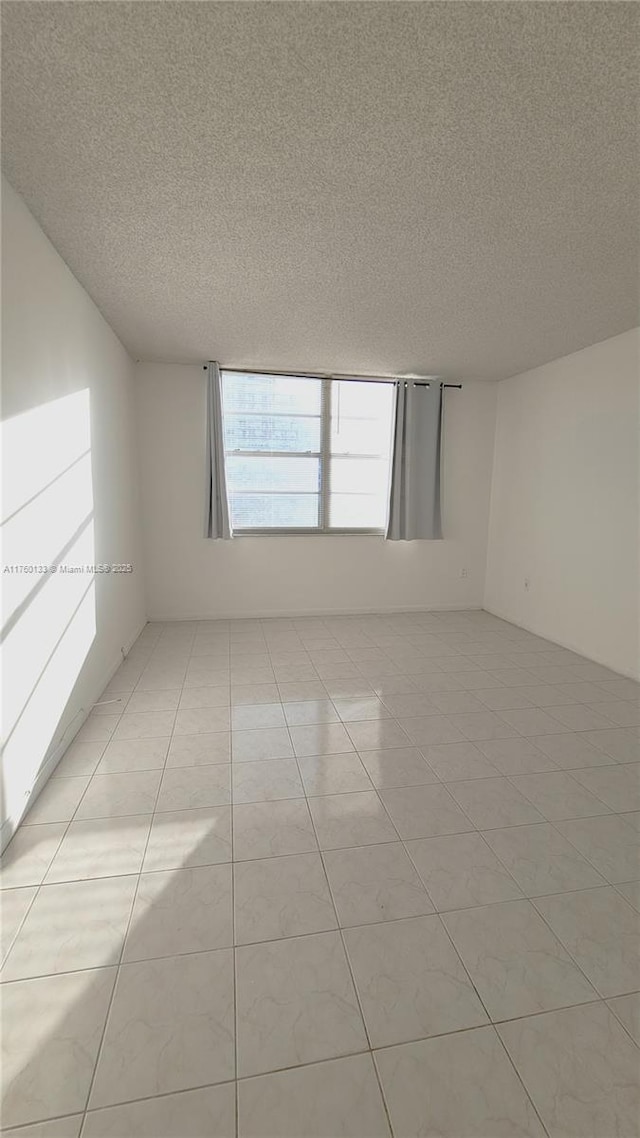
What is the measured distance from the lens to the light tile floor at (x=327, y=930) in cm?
103

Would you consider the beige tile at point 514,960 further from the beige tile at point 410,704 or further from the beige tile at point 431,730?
the beige tile at point 410,704

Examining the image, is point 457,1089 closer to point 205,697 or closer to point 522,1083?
point 522,1083

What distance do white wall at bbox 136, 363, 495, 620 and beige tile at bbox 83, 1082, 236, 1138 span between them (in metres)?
3.90

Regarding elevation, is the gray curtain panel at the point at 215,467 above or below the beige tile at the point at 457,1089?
above

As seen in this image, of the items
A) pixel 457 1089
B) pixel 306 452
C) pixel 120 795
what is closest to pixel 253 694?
pixel 120 795

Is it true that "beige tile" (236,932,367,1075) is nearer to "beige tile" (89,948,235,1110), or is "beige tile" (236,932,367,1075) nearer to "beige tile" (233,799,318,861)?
"beige tile" (89,948,235,1110)

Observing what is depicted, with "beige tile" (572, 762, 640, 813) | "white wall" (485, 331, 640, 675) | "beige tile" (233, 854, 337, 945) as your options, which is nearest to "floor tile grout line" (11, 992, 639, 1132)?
"beige tile" (233, 854, 337, 945)

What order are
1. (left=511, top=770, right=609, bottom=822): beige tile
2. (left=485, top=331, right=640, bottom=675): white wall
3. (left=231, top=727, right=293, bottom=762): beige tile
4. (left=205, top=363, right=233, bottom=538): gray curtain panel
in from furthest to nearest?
(left=205, top=363, right=233, bottom=538): gray curtain panel
(left=485, top=331, right=640, bottom=675): white wall
(left=231, top=727, right=293, bottom=762): beige tile
(left=511, top=770, right=609, bottom=822): beige tile

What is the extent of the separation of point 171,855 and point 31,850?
1.67 feet

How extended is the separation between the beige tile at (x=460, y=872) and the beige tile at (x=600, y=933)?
130 mm

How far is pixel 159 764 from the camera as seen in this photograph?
2248mm

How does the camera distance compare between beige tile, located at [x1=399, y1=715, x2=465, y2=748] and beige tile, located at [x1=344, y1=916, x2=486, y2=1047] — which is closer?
beige tile, located at [x1=344, y1=916, x2=486, y2=1047]

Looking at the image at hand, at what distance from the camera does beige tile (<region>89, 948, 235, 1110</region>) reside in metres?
1.05

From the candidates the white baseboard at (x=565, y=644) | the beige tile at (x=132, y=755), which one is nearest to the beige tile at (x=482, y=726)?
the white baseboard at (x=565, y=644)
